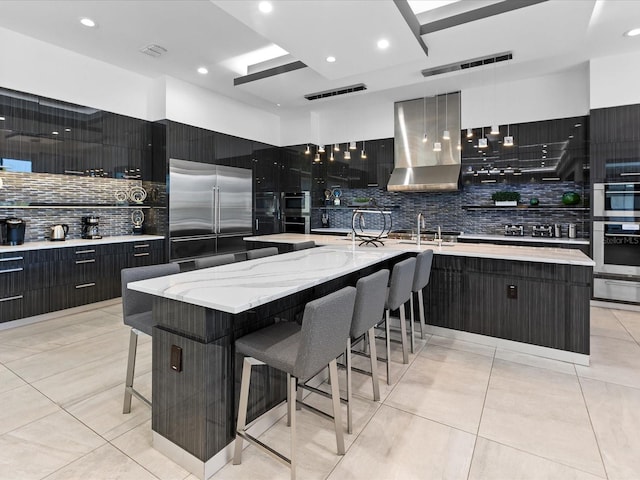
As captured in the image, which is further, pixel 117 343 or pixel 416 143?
pixel 416 143

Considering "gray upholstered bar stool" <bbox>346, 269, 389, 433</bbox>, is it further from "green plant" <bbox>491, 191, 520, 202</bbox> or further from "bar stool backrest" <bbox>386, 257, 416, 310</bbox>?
"green plant" <bbox>491, 191, 520, 202</bbox>

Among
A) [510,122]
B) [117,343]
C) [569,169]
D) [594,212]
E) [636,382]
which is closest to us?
[636,382]

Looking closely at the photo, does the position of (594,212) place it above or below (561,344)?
above

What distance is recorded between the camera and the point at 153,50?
4.30 meters

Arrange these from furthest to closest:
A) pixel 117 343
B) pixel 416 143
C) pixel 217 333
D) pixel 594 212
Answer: pixel 416 143 → pixel 594 212 → pixel 117 343 → pixel 217 333

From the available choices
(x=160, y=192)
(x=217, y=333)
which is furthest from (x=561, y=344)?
(x=160, y=192)

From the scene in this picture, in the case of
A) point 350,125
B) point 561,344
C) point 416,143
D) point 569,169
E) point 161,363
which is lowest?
point 561,344

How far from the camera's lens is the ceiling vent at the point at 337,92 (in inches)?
207

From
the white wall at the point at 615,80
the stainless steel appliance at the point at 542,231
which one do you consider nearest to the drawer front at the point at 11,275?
the stainless steel appliance at the point at 542,231

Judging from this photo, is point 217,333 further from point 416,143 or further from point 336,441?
point 416,143

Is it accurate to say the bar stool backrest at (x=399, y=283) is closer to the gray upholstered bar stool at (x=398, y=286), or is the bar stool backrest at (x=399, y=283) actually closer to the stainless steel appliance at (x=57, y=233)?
the gray upholstered bar stool at (x=398, y=286)

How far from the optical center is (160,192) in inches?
205

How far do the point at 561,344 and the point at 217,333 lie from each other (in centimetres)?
289

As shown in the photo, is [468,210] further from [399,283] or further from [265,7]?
[265,7]
